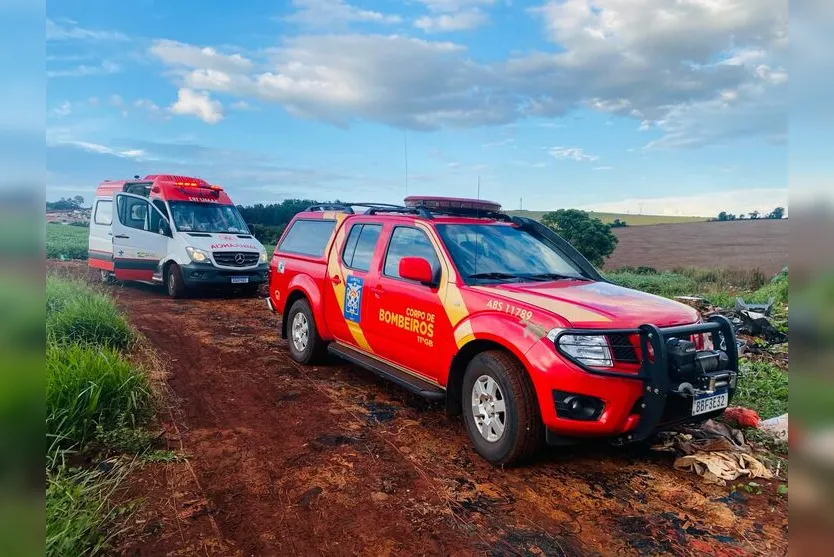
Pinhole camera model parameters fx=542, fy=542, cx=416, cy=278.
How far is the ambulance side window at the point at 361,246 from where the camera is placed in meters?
5.51

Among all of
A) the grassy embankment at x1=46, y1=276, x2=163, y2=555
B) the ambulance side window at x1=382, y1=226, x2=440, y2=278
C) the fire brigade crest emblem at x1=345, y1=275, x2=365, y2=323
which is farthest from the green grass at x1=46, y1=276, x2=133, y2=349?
the ambulance side window at x1=382, y1=226, x2=440, y2=278

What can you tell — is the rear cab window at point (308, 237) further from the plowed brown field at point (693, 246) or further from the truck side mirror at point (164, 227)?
the plowed brown field at point (693, 246)

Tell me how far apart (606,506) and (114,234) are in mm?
12910

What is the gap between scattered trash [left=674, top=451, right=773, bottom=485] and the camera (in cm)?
384

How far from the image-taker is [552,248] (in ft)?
17.1

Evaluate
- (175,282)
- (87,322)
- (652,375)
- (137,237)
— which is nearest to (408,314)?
(652,375)

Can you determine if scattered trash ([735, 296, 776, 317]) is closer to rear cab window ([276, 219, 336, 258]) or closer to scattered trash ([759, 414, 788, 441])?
scattered trash ([759, 414, 788, 441])

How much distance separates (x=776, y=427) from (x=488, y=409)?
2.70 meters

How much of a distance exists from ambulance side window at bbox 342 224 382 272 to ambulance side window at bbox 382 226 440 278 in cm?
29

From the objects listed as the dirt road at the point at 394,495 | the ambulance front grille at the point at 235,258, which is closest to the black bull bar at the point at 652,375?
the dirt road at the point at 394,495
